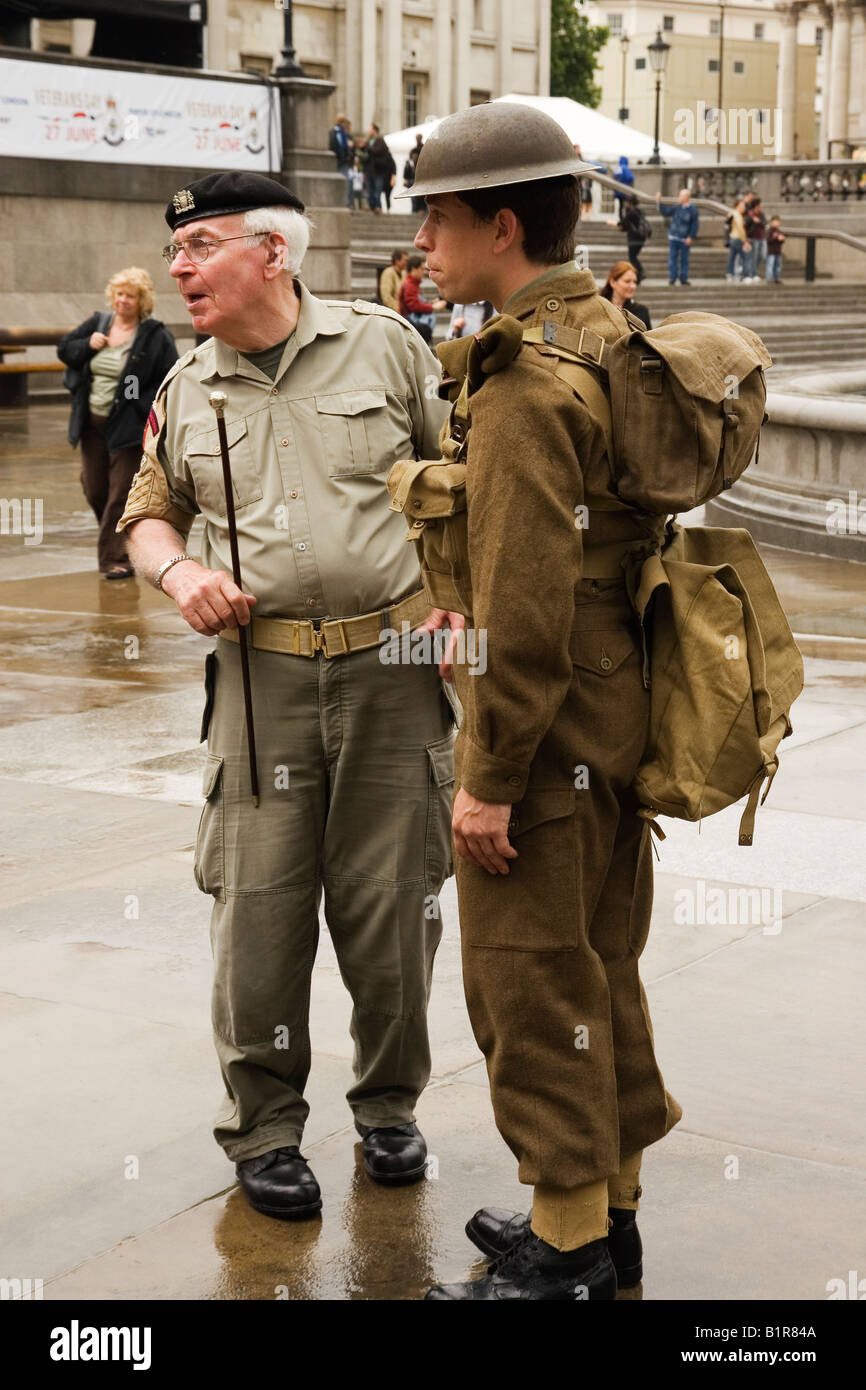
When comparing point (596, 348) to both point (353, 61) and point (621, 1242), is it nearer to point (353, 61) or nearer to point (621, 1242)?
point (621, 1242)

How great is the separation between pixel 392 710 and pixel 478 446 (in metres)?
0.98

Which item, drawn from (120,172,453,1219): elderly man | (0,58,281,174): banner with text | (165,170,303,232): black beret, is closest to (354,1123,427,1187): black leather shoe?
(120,172,453,1219): elderly man

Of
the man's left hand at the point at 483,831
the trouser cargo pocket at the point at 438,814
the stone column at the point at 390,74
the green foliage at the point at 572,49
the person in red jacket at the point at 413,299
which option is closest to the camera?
the man's left hand at the point at 483,831

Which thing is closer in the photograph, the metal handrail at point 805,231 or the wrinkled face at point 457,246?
the wrinkled face at point 457,246

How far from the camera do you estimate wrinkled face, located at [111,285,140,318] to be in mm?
11148

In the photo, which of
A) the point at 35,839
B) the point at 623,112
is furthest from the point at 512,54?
the point at 35,839

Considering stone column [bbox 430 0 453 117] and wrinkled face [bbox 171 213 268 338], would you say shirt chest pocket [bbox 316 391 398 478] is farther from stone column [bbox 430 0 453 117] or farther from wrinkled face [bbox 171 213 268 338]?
stone column [bbox 430 0 453 117]

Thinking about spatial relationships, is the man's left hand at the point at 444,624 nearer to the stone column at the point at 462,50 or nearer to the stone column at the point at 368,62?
the stone column at the point at 368,62

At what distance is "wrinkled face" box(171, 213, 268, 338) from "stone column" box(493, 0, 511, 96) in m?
61.8

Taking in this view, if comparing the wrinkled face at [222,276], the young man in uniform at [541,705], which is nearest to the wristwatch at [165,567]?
the wrinkled face at [222,276]

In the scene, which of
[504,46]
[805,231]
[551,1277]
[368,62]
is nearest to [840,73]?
[504,46]

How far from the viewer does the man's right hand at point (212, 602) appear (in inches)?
142

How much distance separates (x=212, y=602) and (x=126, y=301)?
8037 mm

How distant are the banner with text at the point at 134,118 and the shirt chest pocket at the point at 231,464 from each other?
70.5ft
